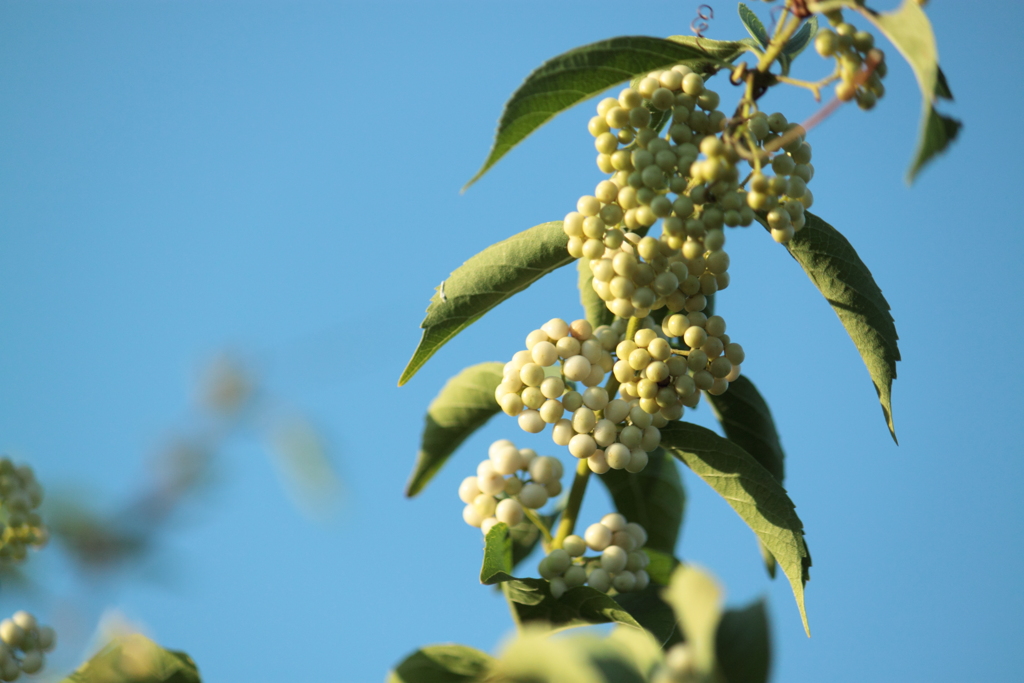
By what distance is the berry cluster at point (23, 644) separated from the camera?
1.20 m

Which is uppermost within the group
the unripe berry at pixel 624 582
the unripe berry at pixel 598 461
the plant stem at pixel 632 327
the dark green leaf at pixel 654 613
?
the plant stem at pixel 632 327

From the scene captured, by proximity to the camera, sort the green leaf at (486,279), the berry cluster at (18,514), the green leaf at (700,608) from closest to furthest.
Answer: the green leaf at (700,608) → the green leaf at (486,279) → the berry cluster at (18,514)

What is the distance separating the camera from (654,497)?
1512 millimetres

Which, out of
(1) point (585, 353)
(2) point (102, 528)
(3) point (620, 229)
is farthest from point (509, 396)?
(2) point (102, 528)

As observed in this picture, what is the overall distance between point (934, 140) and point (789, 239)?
31cm

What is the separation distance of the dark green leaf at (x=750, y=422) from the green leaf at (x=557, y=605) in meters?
0.38

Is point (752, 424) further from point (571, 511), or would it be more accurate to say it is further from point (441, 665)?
point (441, 665)

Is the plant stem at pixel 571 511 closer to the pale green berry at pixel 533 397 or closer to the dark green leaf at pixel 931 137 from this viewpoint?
the pale green berry at pixel 533 397

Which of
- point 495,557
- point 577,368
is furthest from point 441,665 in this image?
point 577,368

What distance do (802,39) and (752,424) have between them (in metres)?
0.57

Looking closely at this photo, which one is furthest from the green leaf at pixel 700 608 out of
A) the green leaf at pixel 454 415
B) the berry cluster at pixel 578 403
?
the green leaf at pixel 454 415

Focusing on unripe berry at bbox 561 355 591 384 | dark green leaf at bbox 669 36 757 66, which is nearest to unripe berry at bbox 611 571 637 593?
unripe berry at bbox 561 355 591 384

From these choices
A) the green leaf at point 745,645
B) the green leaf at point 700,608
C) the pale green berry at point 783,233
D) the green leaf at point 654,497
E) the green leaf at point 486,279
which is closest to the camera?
the green leaf at point 700,608

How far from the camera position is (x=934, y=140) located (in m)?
0.73
